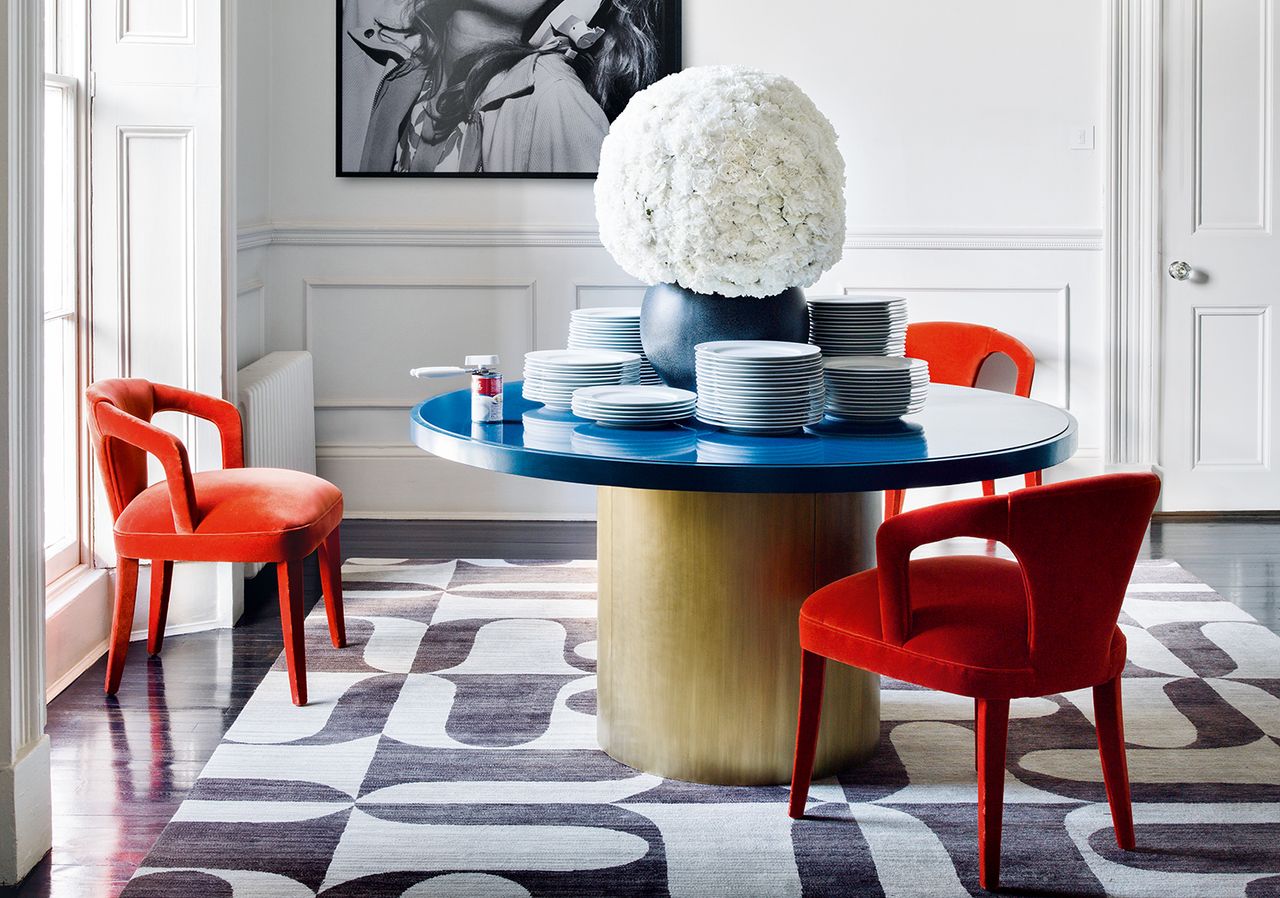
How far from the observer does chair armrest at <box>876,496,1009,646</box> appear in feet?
7.39

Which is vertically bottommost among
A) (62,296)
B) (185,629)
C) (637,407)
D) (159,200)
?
(185,629)

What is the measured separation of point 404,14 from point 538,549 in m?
2.02

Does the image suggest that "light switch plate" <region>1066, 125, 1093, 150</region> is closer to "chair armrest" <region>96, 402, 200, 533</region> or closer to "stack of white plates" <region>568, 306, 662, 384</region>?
"stack of white plates" <region>568, 306, 662, 384</region>

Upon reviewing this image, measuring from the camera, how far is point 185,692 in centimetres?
338

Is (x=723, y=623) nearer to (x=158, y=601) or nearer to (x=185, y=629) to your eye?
(x=158, y=601)

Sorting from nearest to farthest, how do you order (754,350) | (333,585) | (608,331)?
(754,350) < (608,331) < (333,585)

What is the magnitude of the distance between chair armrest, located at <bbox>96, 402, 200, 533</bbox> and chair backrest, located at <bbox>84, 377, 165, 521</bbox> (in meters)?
0.05

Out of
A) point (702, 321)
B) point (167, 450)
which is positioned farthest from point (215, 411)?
point (702, 321)

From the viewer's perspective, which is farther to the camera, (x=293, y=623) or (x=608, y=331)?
(x=293, y=623)

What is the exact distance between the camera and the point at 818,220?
104 inches

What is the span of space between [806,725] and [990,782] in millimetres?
380

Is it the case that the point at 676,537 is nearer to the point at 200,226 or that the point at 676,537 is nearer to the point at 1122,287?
the point at 200,226

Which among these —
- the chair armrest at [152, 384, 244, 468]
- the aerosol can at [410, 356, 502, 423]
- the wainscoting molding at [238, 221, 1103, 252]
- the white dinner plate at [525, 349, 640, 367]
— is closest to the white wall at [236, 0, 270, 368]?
the wainscoting molding at [238, 221, 1103, 252]

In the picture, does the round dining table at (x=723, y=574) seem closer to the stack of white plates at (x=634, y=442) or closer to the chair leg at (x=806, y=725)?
the stack of white plates at (x=634, y=442)
